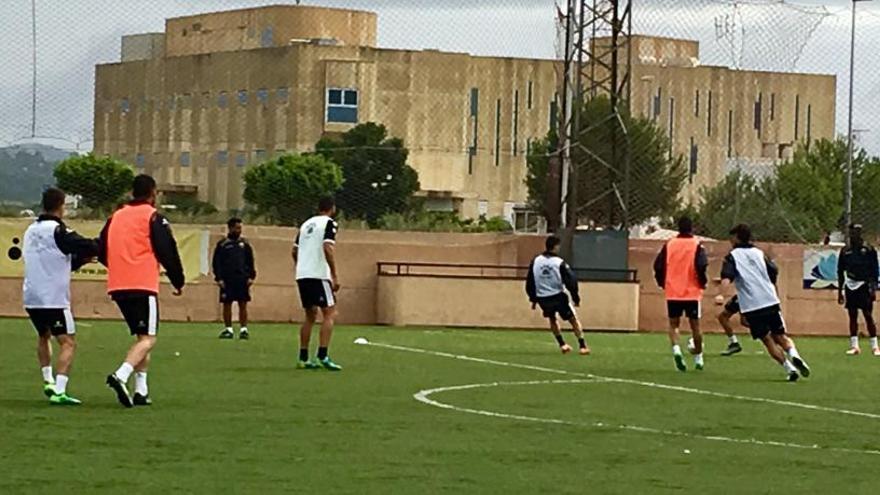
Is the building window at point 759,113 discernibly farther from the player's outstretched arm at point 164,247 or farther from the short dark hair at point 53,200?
the player's outstretched arm at point 164,247

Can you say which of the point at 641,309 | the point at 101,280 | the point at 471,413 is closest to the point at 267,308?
the point at 101,280

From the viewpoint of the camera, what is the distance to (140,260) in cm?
1703

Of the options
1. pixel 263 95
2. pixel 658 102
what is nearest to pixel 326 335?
pixel 263 95

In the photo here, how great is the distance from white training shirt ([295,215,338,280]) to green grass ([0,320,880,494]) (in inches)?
43.5

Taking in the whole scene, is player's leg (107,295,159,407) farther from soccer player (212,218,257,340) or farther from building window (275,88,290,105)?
building window (275,88,290,105)

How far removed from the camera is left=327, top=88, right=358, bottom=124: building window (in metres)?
66.1

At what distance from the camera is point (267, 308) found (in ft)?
130

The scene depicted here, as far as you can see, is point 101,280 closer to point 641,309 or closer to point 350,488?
point 641,309

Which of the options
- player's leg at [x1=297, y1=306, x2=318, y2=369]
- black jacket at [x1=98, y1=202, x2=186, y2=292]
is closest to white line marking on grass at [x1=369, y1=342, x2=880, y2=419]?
player's leg at [x1=297, y1=306, x2=318, y2=369]

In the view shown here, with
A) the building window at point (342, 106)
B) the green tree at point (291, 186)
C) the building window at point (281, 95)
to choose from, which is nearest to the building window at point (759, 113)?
the building window at point (342, 106)

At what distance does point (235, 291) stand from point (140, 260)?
15749mm

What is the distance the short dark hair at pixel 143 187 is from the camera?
671 inches

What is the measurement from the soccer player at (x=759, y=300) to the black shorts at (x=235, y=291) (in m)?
10.6

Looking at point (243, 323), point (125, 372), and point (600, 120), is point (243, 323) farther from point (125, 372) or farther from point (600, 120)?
point (125, 372)
